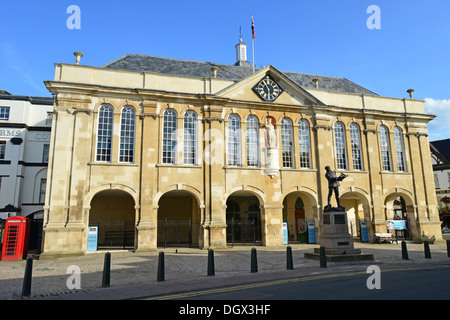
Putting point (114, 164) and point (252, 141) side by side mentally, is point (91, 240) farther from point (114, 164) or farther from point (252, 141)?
point (252, 141)

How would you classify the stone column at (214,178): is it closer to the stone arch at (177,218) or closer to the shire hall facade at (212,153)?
the shire hall facade at (212,153)

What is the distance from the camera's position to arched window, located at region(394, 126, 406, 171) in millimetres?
25422

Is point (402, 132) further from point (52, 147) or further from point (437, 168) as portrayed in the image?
point (52, 147)

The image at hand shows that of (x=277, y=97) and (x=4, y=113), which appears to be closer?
(x=277, y=97)

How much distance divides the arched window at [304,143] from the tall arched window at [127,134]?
11.8 m

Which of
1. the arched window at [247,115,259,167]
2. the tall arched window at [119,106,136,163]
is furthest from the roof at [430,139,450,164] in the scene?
the tall arched window at [119,106,136,163]

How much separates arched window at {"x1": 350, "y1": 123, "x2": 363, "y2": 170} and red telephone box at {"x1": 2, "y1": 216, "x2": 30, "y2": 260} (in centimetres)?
2203

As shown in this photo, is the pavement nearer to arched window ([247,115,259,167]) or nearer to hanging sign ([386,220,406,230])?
arched window ([247,115,259,167])

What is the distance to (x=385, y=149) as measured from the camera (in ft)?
82.9

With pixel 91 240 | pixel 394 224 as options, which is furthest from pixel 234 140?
pixel 394 224

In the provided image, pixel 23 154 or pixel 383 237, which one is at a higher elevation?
pixel 23 154

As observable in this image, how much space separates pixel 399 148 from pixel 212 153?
15.6 m

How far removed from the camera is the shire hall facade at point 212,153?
62.6ft
